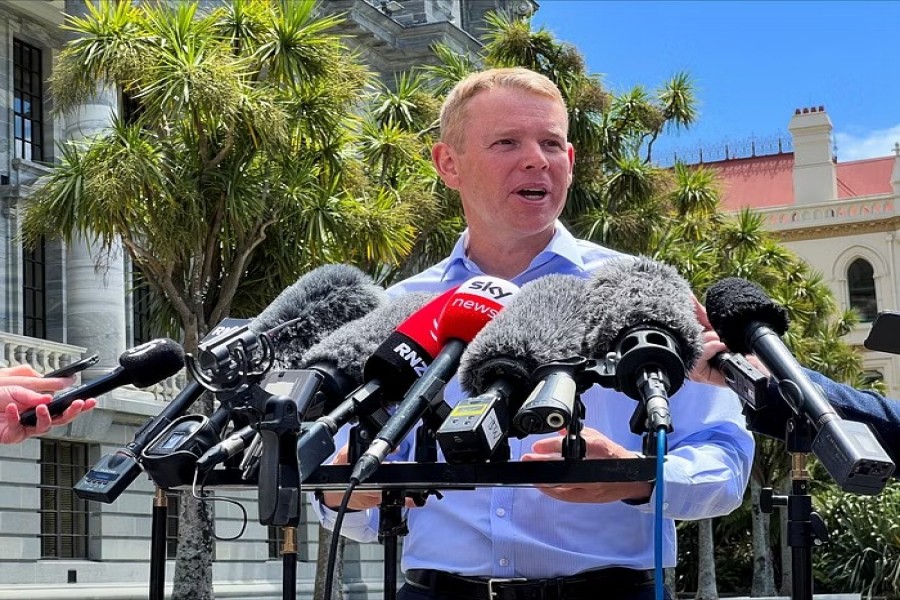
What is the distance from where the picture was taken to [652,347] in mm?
2740

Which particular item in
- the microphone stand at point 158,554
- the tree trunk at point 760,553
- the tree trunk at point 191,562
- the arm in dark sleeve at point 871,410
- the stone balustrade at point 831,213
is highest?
the stone balustrade at point 831,213

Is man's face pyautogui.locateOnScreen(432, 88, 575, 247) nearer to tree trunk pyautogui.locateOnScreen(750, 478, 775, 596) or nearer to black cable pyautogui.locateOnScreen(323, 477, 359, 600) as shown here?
black cable pyautogui.locateOnScreen(323, 477, 359, 600)

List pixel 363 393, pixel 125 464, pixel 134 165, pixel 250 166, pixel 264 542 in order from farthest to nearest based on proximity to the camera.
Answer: pixel 264 542 → pixel 250 166 → pixel 134 165 → pixel 125 464 → pixel 363 393

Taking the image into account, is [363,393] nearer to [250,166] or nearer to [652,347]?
[652,347]

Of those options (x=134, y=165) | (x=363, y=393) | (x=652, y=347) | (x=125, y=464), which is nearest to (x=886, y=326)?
(x=652, y=347)

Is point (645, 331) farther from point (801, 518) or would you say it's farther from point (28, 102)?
point (28, 102)

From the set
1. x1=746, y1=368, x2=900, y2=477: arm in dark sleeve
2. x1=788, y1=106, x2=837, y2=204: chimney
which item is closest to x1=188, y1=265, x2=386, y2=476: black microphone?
x1=746, y1=368, x2=900, y2=477: arm in dark sleeve

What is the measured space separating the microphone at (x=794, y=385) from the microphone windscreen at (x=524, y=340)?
32 centimetres

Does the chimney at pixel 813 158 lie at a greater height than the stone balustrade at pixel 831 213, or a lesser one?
greater

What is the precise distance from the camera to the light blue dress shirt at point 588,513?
10.9 feet

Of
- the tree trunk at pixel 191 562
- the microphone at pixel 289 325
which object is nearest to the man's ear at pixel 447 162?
the microphone at pixel 289 325

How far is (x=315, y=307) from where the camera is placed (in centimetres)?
351

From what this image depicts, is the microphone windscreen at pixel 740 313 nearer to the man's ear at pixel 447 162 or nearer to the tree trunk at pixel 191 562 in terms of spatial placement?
the man's ear at pixel 447 162

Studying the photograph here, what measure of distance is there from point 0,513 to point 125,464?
72.2ft
